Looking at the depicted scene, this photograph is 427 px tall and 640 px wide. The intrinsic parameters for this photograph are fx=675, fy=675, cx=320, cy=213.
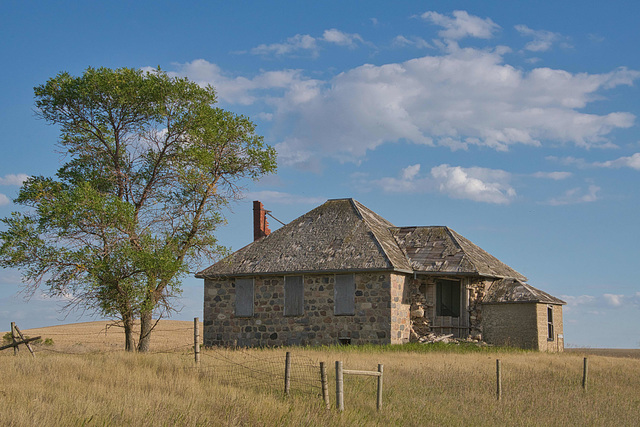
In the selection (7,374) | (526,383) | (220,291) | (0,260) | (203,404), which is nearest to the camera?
(203,404)

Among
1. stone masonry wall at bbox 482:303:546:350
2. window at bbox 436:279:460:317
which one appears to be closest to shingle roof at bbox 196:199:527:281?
window at bbox 436:279:460:317

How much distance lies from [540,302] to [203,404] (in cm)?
1911

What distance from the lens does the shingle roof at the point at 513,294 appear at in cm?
2762

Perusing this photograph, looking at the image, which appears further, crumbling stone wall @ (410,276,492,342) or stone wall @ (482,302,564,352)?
crumbling stone wall @ (410,276,492,342)

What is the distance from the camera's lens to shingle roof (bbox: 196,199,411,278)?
27.3 metres

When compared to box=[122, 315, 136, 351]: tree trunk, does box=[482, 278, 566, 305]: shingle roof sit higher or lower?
higher

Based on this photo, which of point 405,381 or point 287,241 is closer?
point 405,381

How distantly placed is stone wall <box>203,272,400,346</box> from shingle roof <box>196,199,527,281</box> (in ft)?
1.83

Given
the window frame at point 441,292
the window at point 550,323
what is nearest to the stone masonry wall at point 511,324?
the window frame at point 441,292

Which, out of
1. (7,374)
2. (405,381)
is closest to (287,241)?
(405,381)

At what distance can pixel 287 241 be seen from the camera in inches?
1197

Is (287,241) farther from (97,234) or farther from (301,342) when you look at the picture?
(97,234)

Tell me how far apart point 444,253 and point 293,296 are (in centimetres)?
682

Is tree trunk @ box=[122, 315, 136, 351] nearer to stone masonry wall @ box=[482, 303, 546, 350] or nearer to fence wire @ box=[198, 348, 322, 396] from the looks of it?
fence wire @ box=[198, 348, 322, 396]
